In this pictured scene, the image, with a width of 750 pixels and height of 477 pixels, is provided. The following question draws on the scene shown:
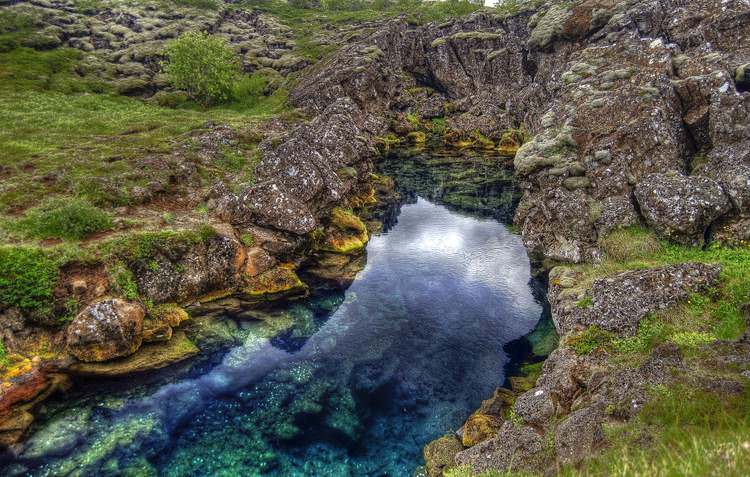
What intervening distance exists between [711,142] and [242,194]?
118ft

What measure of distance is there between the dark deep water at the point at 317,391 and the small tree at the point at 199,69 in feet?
206

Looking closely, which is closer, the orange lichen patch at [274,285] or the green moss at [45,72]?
the orange lichen patch at [274,285]

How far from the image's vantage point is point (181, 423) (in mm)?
20781

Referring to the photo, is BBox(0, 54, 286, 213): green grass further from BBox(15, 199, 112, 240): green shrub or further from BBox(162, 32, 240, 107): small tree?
BBox(162, 32, 240, 107): small tree

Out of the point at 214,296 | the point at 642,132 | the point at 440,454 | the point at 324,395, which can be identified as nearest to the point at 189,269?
the point at 214,296

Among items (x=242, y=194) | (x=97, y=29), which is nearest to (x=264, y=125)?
(x=242, y=194)

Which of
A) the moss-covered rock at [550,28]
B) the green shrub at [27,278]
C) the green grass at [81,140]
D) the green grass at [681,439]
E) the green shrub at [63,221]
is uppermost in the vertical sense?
the moss-covered rock at [550,28]

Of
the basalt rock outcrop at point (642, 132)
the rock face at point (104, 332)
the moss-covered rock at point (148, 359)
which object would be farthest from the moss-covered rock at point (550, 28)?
the rock face at point (104, 332)

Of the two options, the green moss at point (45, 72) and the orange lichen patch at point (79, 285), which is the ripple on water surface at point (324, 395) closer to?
the orange lichen patch at point (79, 285)

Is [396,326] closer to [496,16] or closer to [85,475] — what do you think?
[85,475]

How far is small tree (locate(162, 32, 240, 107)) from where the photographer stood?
76.5m

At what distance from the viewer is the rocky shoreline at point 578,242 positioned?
15766mm

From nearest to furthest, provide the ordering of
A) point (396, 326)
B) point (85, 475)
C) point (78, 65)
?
point (85, 475) < point (396, 326) < point (78, 65)

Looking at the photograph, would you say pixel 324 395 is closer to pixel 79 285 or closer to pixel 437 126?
pixel 79 285
